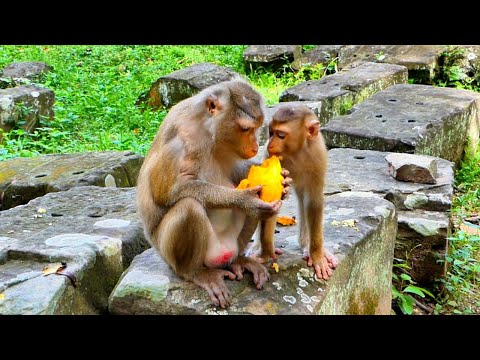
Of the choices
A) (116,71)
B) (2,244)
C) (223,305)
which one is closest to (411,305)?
(223,305)

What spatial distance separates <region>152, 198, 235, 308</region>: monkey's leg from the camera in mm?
3619

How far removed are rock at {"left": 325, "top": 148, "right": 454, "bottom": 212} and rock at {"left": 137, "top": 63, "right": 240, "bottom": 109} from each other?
173 inches

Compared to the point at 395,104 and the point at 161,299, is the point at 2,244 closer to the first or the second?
the point at 161,299

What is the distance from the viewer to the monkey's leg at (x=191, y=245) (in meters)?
3.62

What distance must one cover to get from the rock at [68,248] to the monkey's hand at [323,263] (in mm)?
1300

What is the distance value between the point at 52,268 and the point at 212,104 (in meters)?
1.34

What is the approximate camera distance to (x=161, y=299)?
11.8 feet

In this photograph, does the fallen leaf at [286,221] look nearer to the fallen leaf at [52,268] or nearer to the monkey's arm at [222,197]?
the monkey's arm at [222,197]

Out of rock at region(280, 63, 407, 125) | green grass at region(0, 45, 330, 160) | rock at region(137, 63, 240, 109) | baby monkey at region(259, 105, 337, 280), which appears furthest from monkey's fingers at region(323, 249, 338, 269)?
rock at region(137, 63, 240, 109)

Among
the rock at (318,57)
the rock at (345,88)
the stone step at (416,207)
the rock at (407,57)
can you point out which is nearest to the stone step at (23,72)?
the rock at (318,57)

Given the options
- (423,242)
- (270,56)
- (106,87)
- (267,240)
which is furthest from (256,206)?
(270,56)

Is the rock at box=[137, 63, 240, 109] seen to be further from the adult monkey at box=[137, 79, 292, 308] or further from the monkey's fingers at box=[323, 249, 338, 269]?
the monkey's fingers at box=[323, 249, 338, 269]

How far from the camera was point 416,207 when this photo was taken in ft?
18.5

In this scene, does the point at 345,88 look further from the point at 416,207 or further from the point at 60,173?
the point at 60,173
